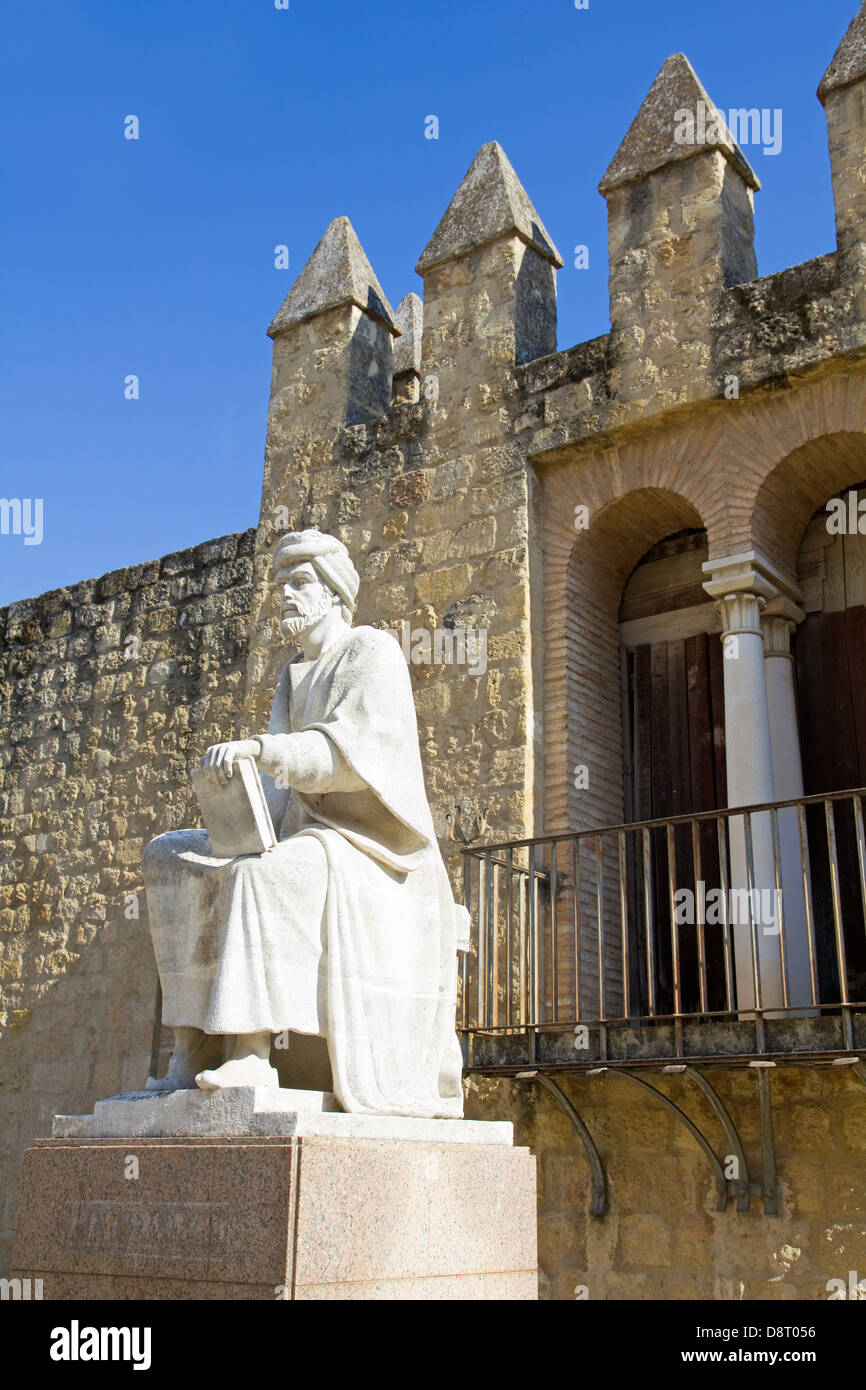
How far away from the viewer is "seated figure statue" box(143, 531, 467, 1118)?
11.6 ft

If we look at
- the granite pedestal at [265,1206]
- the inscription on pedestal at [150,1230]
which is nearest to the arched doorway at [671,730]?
the granite pedestal at [265,1206]

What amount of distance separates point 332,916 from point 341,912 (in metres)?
0.03

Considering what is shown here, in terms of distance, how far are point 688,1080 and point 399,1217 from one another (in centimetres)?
298

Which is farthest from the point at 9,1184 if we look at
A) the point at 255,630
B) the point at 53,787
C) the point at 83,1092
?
the point at 255,630

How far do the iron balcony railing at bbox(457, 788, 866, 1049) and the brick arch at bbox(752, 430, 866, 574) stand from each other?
1.41 m

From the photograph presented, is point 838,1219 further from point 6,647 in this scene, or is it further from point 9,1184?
point 6,647

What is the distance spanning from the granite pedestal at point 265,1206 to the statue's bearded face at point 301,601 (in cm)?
153

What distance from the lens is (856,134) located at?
6941mm

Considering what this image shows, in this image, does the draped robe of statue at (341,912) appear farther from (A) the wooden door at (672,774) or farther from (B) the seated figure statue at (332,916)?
(A) the wooden door at (672,774)

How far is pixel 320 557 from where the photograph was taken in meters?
4.43

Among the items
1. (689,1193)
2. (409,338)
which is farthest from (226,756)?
(409,338)

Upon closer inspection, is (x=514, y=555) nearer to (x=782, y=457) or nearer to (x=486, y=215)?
(x=782, y=457)

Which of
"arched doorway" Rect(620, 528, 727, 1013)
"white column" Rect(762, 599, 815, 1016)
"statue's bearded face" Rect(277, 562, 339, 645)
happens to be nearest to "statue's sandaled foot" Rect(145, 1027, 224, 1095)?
"statue's bearded face" Rect(277, 562, 339, 645)

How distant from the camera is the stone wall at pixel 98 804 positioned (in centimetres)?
903
